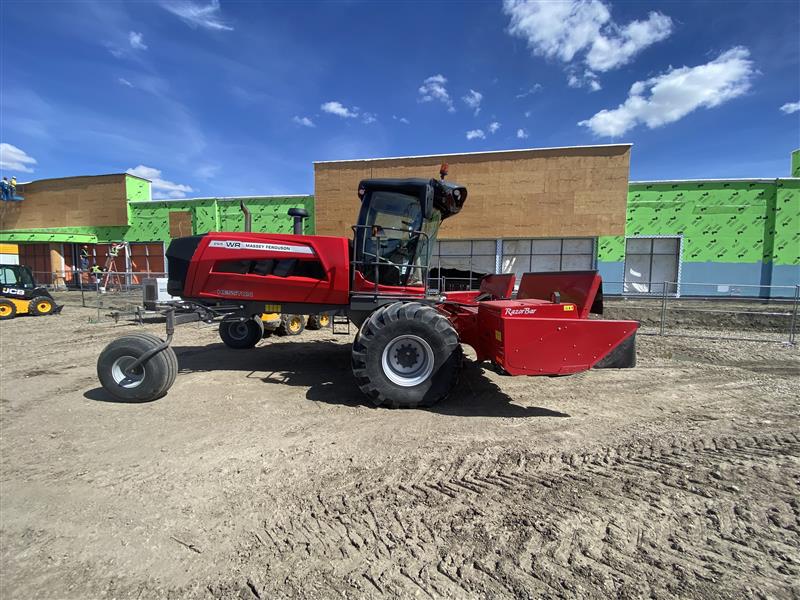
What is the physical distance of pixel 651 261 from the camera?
19391 mm

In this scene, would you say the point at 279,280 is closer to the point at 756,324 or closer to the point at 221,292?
the point at 221,292

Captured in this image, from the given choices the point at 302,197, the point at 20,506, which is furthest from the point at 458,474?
the point at 302,197

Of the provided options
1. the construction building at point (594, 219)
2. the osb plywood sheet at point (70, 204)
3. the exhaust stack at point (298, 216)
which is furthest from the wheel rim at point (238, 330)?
the osb plywood sheet at point (70, 204)

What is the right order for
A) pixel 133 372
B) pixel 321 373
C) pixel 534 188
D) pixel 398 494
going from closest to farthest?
pixel 398 494 < pixel 133 372 < pixel 321 373 < pixel 534 188

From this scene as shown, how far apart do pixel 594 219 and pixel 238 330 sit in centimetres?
1793

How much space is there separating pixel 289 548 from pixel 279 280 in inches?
147

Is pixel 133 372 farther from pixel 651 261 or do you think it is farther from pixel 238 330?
pixel 651 261

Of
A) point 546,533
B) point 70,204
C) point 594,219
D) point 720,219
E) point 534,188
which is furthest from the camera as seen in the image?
point 70,204

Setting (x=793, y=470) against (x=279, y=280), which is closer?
(x=793, y=470)

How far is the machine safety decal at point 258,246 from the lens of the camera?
533cm

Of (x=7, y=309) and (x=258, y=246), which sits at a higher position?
(x=258, y=246)

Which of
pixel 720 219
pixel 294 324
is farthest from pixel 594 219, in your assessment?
pixel 294 324

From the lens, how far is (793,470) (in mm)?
3039

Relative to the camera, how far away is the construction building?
18.2m
